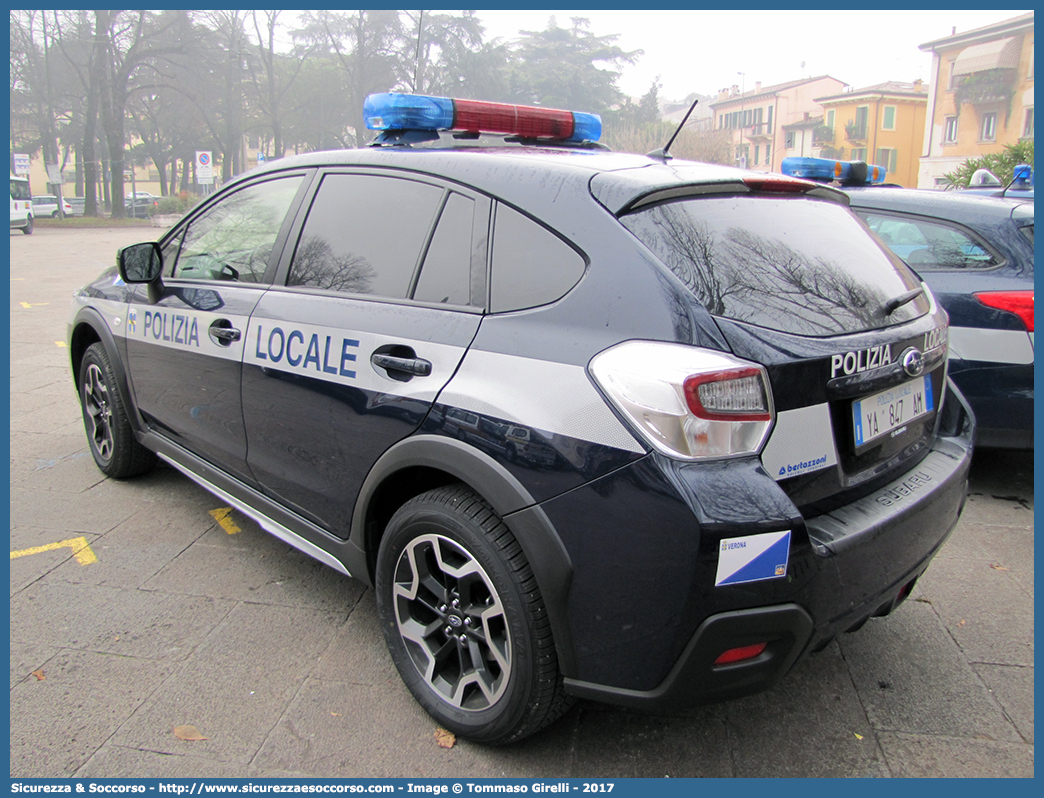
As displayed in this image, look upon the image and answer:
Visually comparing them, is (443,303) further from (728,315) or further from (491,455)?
(728,315)

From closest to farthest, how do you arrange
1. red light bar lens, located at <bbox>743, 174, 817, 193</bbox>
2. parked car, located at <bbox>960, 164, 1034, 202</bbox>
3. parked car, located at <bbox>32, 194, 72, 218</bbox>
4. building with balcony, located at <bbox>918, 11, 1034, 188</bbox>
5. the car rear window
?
the car rear window
red light bar lens, located at <bbox>743, 174, 817, 193</bbox>
parked car, located at <bbox>960, 164, 1034, 202</bbox>
parked car, located at <bbox>32, 194, 72, 218</bbox>
building with balcony, located at <bbox>918, 11, 1034, 188</bbox>

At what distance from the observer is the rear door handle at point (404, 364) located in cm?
223

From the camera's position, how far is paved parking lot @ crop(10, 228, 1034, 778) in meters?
2.21

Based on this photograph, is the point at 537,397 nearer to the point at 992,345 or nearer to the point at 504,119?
the point at 504,119

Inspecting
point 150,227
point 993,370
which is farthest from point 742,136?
point 993,370

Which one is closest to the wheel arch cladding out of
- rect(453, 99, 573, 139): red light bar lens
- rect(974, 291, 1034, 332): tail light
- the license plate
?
the license plate

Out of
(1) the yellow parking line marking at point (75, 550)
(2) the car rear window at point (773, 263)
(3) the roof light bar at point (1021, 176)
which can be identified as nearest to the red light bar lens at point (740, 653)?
(2) the car rear window at point (773, 263)

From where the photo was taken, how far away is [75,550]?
3.46m

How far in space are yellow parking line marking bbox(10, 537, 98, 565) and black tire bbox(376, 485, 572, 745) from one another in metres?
1.70

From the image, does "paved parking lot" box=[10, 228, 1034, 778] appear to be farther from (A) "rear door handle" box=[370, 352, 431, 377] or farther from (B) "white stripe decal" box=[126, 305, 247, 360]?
(A) "rear door handle" box=[370, 352, 431, 377]

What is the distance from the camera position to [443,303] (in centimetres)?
229

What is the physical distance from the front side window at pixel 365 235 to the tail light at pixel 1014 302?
3145mm

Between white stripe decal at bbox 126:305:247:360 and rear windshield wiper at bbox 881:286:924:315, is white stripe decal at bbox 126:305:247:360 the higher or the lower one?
the lower one

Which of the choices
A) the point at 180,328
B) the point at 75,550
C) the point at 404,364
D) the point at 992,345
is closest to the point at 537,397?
the point at 404,364
